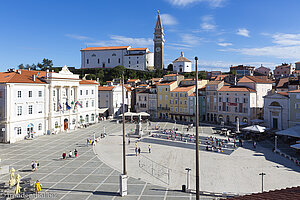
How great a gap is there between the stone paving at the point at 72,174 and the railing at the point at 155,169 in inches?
79.6

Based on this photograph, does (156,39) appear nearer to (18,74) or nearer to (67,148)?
(18,74)

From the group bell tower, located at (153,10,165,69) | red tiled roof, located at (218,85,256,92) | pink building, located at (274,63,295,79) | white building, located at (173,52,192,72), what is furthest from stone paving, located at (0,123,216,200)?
bell tower, located at (153,10,165,69)

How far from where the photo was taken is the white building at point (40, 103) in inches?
1515

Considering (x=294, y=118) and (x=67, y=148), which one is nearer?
(x=67, y=148)

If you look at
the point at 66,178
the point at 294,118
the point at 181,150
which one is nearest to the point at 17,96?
the point at 66,178

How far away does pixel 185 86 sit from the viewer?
66.5 m

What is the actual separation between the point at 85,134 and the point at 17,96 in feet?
46.3

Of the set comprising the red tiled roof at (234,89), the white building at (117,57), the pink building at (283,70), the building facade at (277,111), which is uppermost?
the white building at (117,57)

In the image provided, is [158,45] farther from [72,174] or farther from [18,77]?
[72,174]

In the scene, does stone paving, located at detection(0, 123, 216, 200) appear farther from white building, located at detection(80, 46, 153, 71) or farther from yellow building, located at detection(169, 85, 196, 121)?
white building, located at detection(80, 46, 153, 71)

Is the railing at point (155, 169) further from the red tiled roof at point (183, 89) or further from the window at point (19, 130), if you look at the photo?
the red tiled roof at point (183, 89)

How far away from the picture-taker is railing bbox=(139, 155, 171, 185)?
74.0 feet

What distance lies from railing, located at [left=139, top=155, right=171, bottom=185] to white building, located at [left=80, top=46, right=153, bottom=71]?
373 ft

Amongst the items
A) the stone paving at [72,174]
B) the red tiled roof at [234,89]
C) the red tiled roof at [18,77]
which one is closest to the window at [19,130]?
the stone paving at [72,174]
